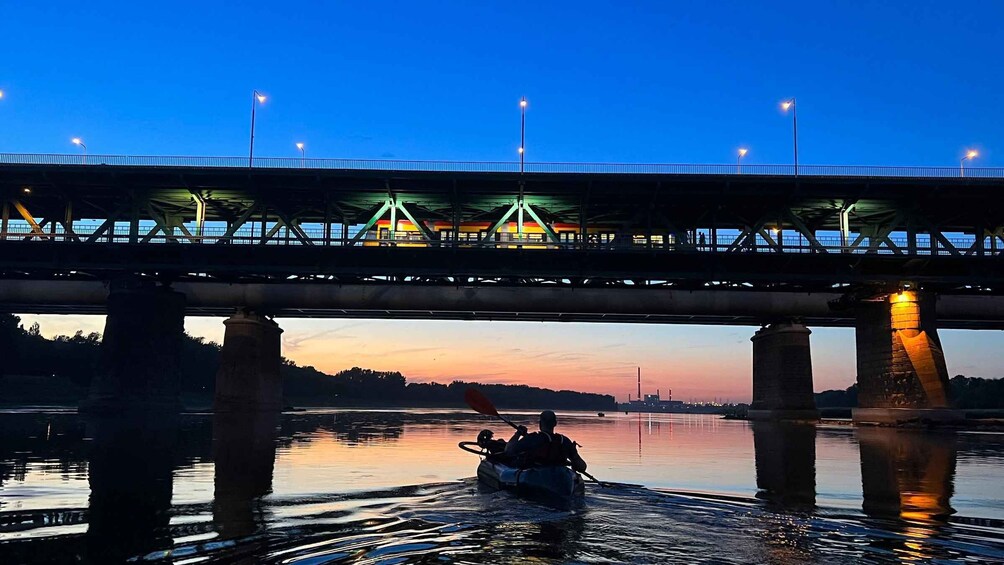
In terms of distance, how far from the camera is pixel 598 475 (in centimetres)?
1991

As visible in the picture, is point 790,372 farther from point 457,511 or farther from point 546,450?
point 457,511

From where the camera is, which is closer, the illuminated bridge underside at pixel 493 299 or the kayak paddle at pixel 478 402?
the kayak paddle at pixel 478 402

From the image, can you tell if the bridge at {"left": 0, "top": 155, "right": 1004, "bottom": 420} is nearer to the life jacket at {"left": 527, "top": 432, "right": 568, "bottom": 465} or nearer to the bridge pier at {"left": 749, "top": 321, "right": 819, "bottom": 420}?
the bridge pier at {"left": 749, "top": 321, "right": 819, "bottom": 420}

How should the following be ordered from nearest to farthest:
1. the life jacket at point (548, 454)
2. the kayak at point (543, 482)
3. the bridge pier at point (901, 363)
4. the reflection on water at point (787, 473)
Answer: the kayak at point (543, 482) → the reflection on water at point (787, 473) → the life jacket at point (548, 454) → the bridge pier at point (901, 363)

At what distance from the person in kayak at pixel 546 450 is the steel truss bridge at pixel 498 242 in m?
34.7

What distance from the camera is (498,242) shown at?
164 ft

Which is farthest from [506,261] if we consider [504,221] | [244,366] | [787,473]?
[787,473]

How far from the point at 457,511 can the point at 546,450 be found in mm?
2815

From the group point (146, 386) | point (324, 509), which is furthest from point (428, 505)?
point (146, 386)

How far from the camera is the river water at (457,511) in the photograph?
924cm

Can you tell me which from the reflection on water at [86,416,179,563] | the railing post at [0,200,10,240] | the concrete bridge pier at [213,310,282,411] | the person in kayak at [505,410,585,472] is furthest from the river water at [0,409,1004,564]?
the railing post at [0,200,10,240]

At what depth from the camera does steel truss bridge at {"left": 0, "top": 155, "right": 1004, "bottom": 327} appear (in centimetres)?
5097

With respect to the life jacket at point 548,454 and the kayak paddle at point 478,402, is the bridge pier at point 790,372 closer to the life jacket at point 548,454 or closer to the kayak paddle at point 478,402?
the kayak paddle at point 478,402


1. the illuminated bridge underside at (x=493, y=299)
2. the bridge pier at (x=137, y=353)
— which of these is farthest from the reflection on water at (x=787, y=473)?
the bridge pier at (x=137, y=353)
